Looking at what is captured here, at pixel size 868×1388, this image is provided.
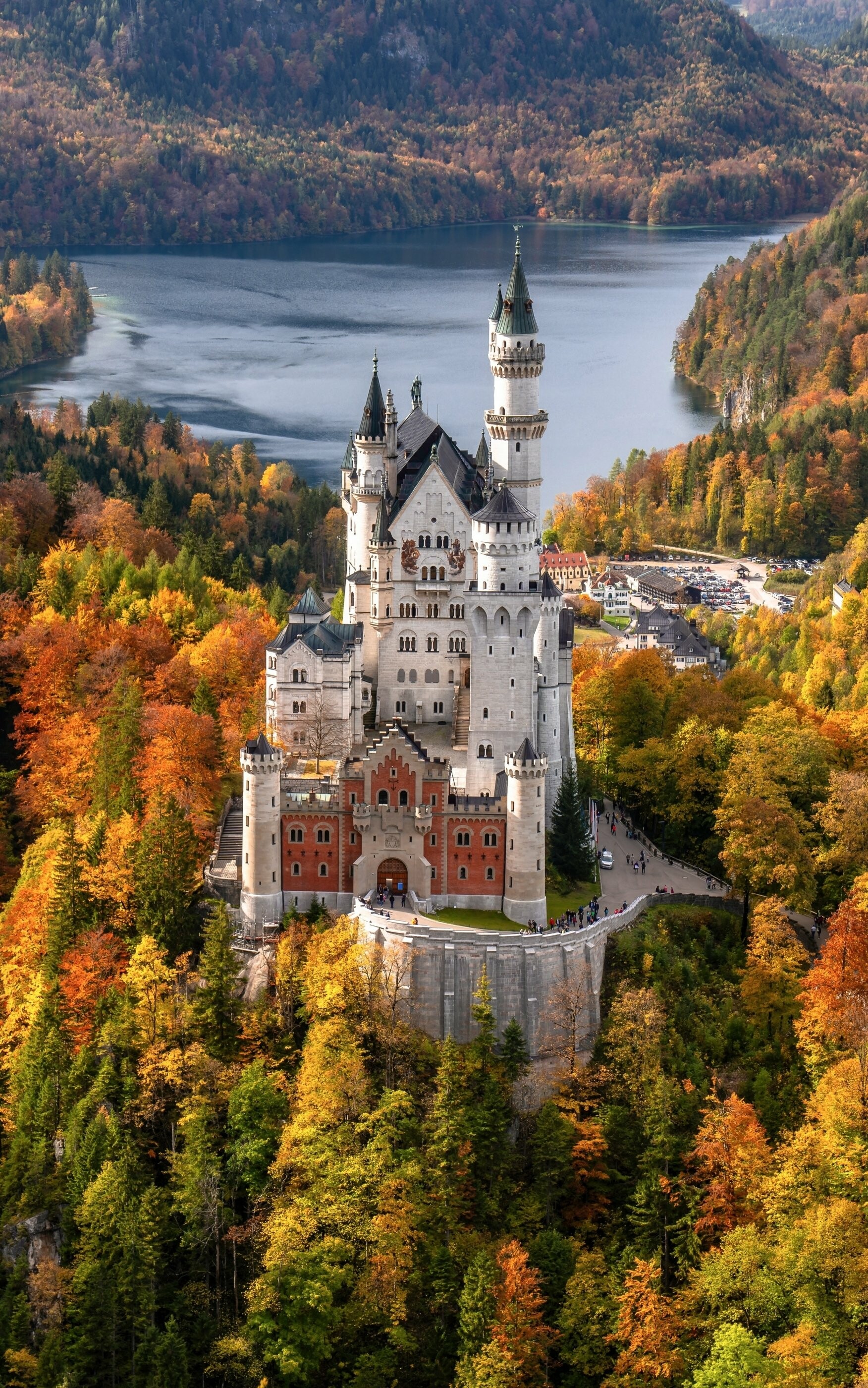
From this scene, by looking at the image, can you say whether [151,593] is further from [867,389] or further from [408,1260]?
[867,389]

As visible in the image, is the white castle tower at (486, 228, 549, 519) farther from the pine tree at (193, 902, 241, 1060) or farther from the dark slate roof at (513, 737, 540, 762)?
the pine tree at (193, 902, 241, 1060)

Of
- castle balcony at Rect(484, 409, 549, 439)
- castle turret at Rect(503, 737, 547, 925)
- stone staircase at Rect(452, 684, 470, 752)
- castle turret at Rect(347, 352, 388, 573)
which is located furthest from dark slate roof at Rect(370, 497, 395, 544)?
castle turret at Rect(503, 737, 547, 925)

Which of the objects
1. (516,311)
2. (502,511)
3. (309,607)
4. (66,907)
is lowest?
(66,907)

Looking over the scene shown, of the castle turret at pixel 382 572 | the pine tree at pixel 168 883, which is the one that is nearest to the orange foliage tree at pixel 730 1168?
the pine tree at pixel 168 883


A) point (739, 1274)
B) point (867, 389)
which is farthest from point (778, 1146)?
point (867, 389)

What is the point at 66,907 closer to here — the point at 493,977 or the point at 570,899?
the point at 493,977

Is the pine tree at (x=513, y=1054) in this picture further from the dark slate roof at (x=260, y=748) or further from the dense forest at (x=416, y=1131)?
the dark slate roof at (x=260, y=748)

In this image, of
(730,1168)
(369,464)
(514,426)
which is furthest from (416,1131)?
(369,464)
